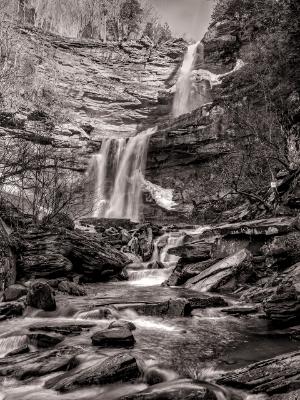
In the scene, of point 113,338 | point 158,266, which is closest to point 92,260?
point 158,266

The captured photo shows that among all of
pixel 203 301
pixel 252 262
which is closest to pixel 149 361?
pixel 203 301

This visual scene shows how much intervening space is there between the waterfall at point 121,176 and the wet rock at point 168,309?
21.8m

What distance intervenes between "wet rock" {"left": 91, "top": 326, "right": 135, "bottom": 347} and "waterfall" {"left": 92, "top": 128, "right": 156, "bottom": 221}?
23741 millimetres

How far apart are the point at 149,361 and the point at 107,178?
27611mm

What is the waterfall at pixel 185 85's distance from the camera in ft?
124

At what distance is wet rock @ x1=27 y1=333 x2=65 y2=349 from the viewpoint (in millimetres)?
5652

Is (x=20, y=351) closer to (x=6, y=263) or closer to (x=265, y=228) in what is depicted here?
(x=6, y=263)

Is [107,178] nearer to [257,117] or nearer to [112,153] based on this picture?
[112,153]

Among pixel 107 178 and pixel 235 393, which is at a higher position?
pixel 107 178

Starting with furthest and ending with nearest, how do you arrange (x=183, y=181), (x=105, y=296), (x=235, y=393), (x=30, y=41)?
1. (x=30, y=41)
2. (x=183, y=181)
3. (x=105, y=296)
4. (x=235, y=393)

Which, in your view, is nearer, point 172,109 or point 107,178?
point 107,178

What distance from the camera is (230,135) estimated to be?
2781 cm

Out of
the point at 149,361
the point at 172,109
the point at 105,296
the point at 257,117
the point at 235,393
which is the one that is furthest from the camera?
the point at 172,109

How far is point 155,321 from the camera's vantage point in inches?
285
